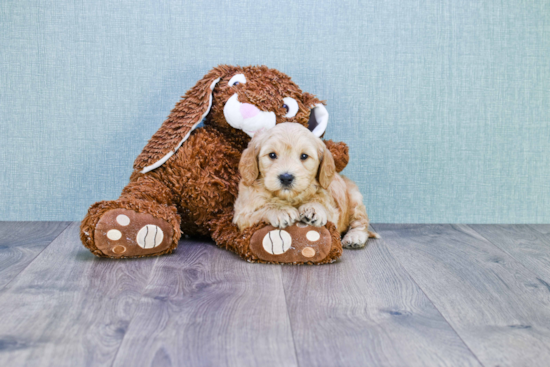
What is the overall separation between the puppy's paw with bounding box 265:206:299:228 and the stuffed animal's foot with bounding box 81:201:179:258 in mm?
360

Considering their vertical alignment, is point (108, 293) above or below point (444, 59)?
below

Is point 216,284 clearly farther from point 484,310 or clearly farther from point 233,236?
point 484,310

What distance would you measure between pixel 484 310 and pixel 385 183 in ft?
3.66

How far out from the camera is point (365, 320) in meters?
1.29

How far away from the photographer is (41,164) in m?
2.36

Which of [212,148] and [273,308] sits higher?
[212,148]

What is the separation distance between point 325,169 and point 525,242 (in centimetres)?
95

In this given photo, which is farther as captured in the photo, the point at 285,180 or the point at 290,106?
the point at 290,106

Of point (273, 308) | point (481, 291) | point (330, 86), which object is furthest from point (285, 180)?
point (330, 86)

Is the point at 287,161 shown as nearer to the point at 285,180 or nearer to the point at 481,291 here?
the point at 285,180

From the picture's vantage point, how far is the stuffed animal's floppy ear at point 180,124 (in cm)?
198

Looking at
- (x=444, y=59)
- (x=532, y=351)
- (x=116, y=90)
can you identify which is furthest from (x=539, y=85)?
(x=116, y=90)

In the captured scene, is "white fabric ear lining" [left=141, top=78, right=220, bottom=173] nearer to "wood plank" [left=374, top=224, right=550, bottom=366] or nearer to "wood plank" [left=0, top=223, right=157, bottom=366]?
"wood plank" [left=0, top=223, right=157, bottom=366]

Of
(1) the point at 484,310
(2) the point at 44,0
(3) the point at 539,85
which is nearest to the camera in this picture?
(1) the point at 484,310
